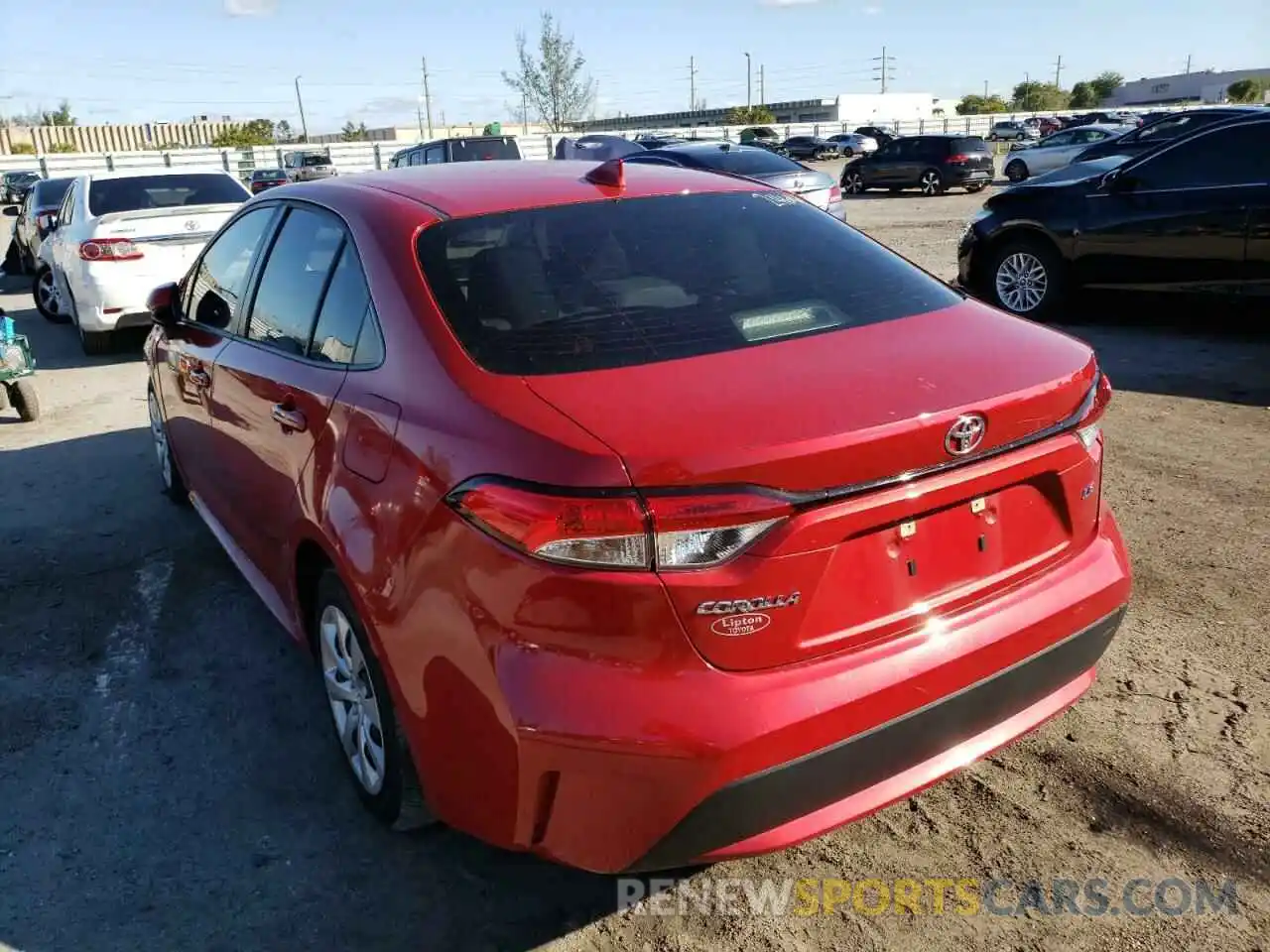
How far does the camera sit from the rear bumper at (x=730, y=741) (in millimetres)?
1951

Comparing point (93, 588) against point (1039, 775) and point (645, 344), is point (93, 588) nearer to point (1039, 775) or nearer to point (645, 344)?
point (645, 344)

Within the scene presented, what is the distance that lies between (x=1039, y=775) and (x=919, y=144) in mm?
24941

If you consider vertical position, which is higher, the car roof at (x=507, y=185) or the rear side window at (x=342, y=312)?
the car roof at (x=507, y=185)

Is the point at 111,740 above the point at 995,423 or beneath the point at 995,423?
beneath

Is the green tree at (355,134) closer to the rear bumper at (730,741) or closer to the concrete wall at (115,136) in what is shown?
the concrete wall at (115,136)

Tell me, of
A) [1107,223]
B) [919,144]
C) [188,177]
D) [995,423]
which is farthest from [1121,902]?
[919,144]

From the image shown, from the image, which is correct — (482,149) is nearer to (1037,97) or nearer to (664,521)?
(664,521)

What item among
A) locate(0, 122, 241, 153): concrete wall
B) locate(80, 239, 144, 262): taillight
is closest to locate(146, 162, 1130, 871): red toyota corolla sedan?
locate(80, 239, 144, 262): taillight

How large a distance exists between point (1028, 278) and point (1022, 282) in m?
0.06

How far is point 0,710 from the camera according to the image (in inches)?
140

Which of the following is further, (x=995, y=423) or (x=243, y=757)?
(x=243, y=757)

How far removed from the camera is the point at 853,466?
201 centimetres

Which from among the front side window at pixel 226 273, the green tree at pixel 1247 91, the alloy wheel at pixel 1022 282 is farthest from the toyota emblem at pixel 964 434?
the green tree at pixel 1247 91

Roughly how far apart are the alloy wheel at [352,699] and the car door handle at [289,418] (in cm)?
51
